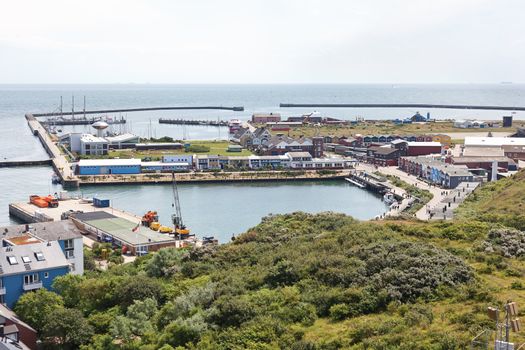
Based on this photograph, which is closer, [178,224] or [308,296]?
[308,296]

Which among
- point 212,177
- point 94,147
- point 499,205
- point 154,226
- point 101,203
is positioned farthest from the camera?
point 94,147

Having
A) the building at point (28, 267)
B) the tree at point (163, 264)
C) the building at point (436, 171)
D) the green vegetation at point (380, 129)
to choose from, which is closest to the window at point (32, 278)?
the building at point (28, 267)

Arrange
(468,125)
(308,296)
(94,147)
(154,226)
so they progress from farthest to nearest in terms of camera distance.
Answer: (468,125)
(94,147)
(154,226)
(308,296)

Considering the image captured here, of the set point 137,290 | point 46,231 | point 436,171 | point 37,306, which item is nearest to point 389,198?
point 436,171

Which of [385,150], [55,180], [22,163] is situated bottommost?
[55,180]

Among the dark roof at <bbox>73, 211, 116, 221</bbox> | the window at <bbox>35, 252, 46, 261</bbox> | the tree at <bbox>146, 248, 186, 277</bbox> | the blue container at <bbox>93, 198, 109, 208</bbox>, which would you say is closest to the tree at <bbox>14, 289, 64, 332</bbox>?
the window at <bbox>35, 252, 46, 261</bbox>

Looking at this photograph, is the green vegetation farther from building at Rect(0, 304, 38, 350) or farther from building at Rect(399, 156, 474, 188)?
building at Rect(0, 304, 38, 350)

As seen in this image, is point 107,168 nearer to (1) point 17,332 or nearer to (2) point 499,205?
(2) point 499,205
